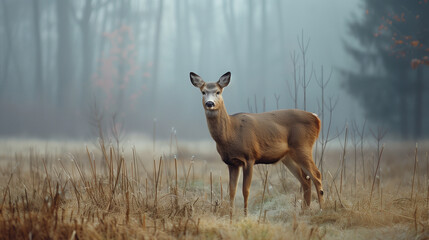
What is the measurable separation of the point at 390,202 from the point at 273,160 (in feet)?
6.03

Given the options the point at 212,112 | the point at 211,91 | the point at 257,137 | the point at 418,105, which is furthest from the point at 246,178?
the point at 418,105

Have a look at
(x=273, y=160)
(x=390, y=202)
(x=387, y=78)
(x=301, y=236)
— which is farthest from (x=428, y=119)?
(x=301, y=236)

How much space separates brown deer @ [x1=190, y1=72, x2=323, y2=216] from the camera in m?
5.18

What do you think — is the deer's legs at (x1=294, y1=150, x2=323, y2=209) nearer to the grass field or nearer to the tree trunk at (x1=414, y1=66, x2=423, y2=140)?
the grass field

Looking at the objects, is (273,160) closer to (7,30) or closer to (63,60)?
(63,60)

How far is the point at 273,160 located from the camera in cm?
565

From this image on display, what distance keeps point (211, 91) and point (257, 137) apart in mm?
960

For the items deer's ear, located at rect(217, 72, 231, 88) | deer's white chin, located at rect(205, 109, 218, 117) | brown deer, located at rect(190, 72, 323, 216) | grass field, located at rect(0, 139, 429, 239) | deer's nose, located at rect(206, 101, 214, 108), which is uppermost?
deer's ear, located at rect(217, 72, 231, 88)

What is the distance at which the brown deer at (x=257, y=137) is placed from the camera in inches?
204

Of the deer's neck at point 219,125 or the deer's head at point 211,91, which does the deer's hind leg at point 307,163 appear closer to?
the deer's neck at point 219,125

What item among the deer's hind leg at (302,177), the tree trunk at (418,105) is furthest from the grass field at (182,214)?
the tree trunk at (418,105)

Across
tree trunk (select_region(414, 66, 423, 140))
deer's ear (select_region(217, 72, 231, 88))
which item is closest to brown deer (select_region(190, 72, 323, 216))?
deer's ear (select_region(217, 72, 231, 88))

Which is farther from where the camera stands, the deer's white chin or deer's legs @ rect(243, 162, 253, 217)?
deer's legs @ rect(243, 162, 253, 217)

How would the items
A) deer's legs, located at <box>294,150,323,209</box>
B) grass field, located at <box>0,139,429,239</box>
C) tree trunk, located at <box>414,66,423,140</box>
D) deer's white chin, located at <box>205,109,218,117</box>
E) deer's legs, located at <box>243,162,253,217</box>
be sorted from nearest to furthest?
grass field, located at <box>0,139,429,239</box>, deer's white chin, located at <box>205,109,218,117</box>, deer's legs, located at <box>243,162,253,217</box>, deer's legs, located at <box>294,150,323,209</box>, tree trunk, located at <box>414,66,423,140</box>
